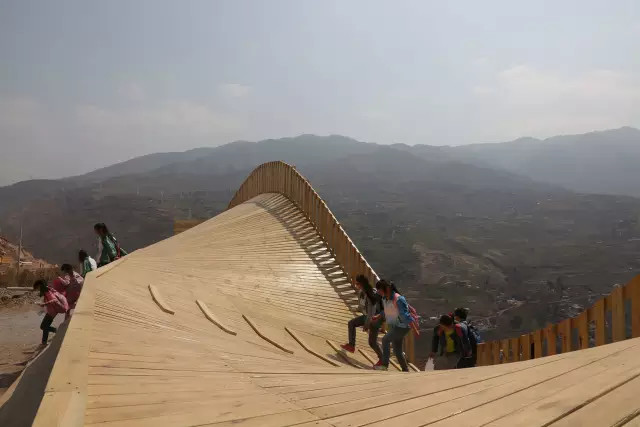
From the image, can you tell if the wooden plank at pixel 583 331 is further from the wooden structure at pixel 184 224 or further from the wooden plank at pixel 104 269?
the wooden structure at pixel 184 224

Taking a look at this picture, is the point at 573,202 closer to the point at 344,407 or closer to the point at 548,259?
the point at 548,259

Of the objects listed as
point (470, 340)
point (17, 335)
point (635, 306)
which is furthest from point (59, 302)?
point (635, 306)

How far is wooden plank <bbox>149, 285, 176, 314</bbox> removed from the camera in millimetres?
6192

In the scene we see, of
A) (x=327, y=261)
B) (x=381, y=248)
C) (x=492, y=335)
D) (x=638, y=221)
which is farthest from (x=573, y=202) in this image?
(x=327, y=261)

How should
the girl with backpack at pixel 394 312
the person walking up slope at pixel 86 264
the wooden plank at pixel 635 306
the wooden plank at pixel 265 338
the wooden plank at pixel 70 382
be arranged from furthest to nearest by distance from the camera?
1. the person walking up slope at pixel 86 264
2. the girl with backpack at pixel 394 312
3. the wooden plank at pixel 265 338
4. the wooden plank at pixel 635 306
5. the wooden plank at pixel 70 382

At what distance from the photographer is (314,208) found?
579 inches

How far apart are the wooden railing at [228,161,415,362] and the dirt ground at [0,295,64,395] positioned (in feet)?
23.5

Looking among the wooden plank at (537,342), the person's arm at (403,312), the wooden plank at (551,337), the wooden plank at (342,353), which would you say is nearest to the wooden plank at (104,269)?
the wooden plank at (342,353)

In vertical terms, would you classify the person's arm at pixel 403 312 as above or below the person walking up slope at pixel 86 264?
below

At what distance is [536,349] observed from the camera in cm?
820

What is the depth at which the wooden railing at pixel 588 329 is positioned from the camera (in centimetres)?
509

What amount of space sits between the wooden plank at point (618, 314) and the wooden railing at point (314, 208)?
4.87 meters

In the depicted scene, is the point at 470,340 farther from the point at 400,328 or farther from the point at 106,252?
the point at 106,252

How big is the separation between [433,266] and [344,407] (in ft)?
240
